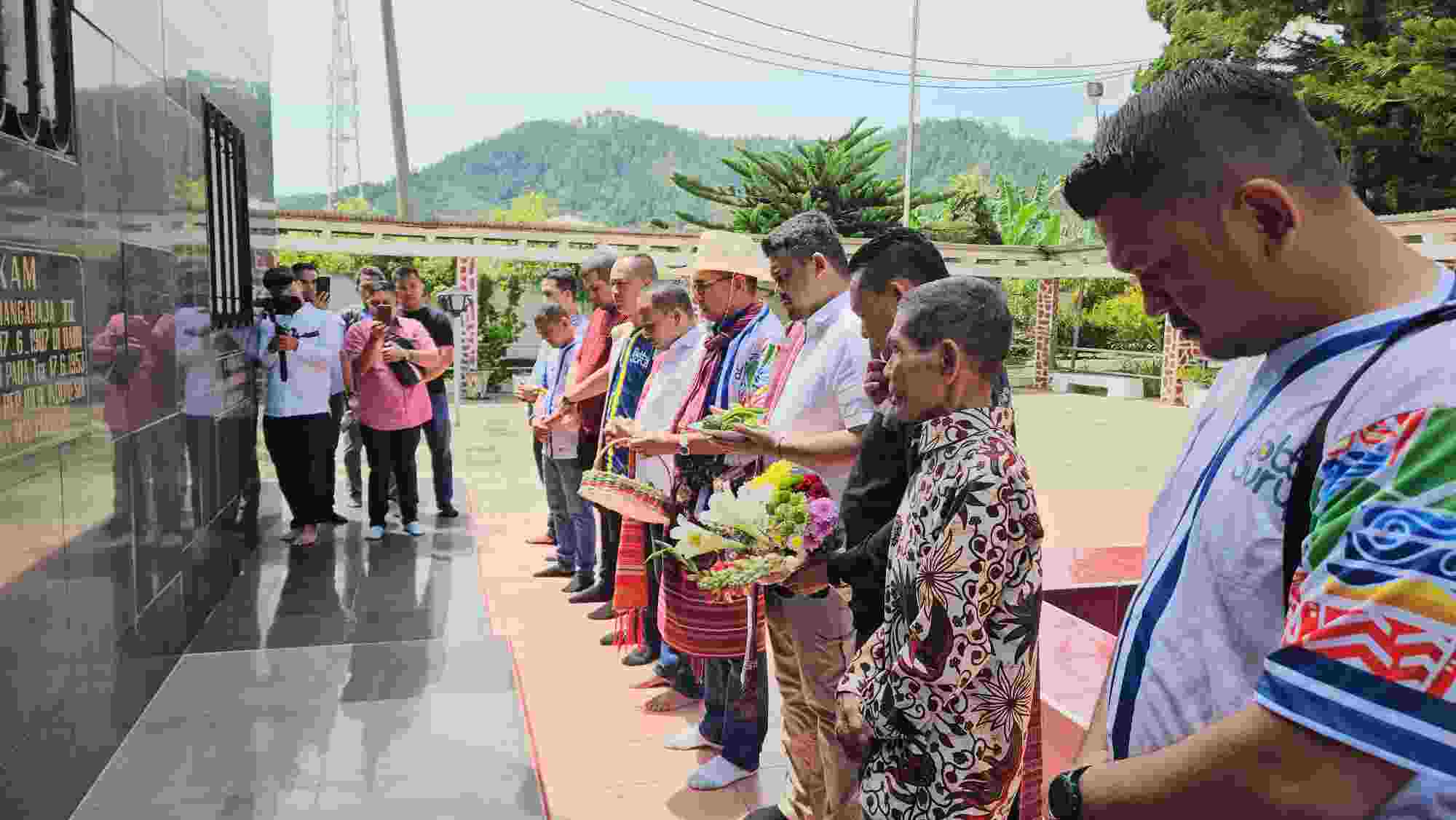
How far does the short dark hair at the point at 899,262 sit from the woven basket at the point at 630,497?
5.02 ft

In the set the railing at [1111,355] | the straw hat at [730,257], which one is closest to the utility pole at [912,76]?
the railing at [1111,355]

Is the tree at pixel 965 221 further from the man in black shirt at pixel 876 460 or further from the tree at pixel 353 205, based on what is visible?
the tree at pixel 353 205

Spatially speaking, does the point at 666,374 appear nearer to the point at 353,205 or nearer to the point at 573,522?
the point at 573,522

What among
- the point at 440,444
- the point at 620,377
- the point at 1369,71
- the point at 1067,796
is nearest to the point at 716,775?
the point at 620,377

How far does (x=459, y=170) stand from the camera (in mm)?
164250

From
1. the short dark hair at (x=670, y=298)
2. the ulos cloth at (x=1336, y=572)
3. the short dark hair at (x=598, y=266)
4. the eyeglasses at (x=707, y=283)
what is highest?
the short dark hair at (x=598, y=266)

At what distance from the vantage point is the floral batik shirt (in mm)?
1850

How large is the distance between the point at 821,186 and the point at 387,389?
25059 mm

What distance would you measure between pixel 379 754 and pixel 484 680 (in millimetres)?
748

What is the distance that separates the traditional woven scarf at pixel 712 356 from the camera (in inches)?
151

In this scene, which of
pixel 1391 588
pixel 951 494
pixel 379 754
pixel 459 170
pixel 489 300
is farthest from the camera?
pixel 459 170

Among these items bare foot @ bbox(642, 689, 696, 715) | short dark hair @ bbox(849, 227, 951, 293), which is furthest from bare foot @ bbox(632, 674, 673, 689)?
short dark hair @ bbox(849, 227, 951, 293)

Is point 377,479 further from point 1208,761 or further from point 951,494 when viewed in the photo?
point 1208,761

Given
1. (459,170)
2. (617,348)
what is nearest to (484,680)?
(617,348)
